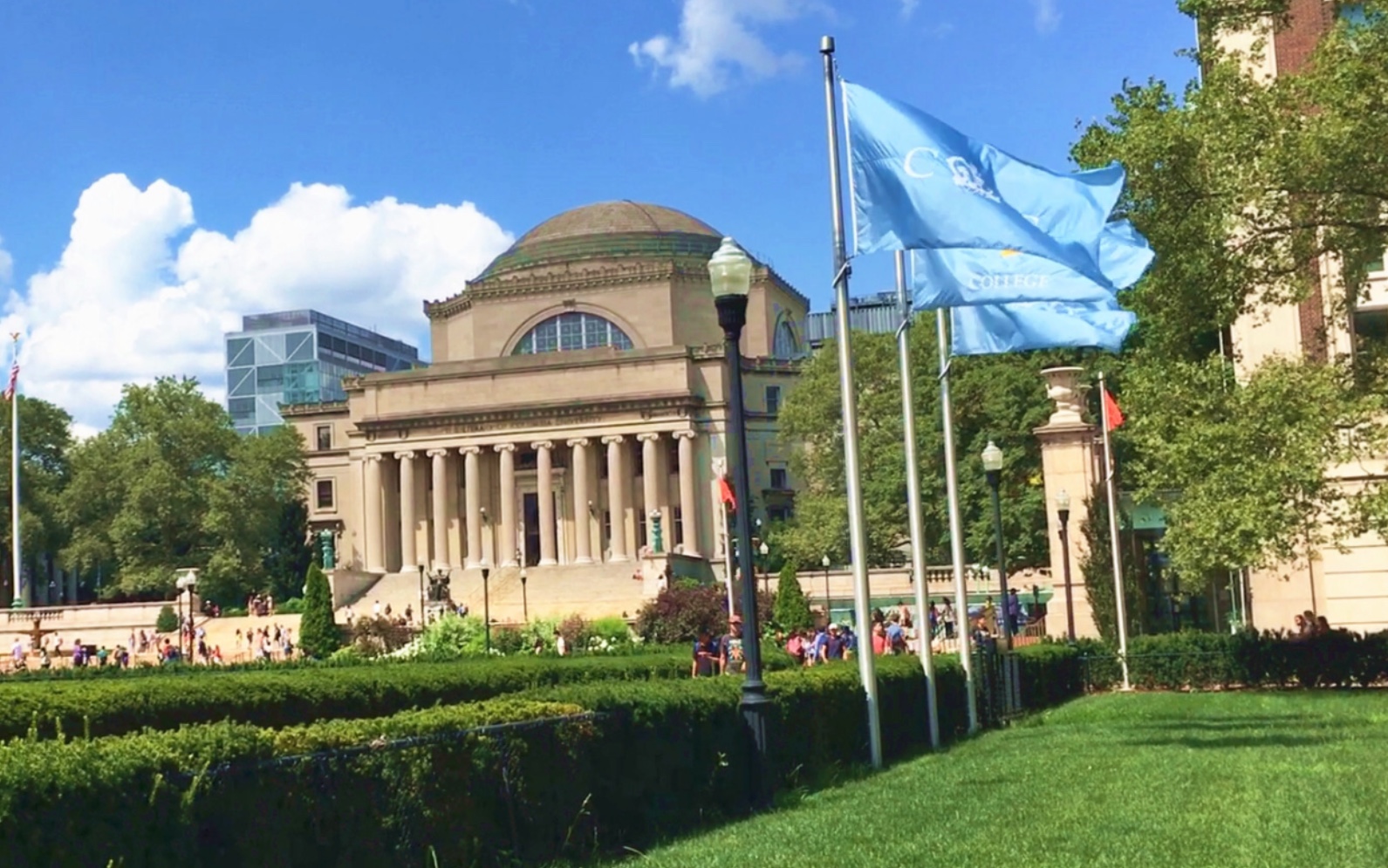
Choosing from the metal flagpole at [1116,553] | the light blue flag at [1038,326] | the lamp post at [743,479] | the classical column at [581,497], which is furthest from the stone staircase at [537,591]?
the lamp post at [743,479]

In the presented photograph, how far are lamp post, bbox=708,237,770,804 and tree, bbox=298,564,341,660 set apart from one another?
4537 cm

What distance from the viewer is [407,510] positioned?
94812 mm

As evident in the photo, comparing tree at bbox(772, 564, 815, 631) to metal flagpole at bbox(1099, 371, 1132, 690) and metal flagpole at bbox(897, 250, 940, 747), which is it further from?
metal flagpole at bbox(897, 250, 940, 747)

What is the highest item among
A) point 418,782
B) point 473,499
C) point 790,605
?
point 473,499

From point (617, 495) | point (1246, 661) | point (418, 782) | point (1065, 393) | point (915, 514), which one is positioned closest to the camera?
point (418, 782)

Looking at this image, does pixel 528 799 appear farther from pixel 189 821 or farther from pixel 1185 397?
pixel 1185 397

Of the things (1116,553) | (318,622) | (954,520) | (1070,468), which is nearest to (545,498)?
(318,622)

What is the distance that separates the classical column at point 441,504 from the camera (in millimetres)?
94562

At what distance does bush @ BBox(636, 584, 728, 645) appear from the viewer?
192 feet

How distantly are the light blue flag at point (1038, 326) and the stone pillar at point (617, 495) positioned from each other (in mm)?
71143

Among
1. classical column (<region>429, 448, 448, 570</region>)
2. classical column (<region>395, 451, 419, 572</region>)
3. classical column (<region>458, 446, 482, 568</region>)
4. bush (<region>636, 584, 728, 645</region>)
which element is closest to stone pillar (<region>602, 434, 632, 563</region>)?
classical column (<region>458, 446, 482, 568</region>)

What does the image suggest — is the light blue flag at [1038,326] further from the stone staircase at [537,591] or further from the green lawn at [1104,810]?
the stone staircase at [537,591]

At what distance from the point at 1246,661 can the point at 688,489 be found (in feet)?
203

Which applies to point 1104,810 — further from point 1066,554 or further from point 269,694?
point 1066,554
